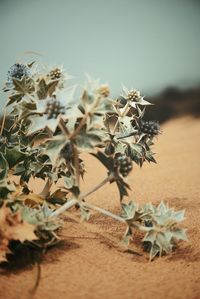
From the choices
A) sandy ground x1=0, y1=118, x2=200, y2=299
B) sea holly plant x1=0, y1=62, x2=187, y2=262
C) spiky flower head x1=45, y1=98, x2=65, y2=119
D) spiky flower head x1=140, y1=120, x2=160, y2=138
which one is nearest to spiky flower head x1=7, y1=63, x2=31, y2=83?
sea holly plant x1=0, y1=62, x2=187, y2=262

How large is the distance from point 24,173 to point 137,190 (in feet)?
3.21

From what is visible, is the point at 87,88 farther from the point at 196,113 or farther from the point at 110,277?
the point at 196,113

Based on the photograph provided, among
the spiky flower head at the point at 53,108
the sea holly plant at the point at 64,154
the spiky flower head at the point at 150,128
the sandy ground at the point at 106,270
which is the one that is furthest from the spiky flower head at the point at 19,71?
the sandy ground at the point at 106,270

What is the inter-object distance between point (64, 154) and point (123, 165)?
0.20 metres

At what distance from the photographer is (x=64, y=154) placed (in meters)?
1.21

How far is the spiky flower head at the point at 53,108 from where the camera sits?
1090 mm

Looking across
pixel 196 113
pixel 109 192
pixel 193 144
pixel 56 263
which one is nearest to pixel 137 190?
pixel 109 192

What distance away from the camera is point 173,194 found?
7.06 ft

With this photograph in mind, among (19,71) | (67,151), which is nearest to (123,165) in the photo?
(67,151)

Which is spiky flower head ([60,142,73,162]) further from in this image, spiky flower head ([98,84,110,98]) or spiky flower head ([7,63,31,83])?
spiky flower head ([7,63,31,83])

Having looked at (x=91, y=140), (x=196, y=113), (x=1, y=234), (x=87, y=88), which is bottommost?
(x=196, y=113)

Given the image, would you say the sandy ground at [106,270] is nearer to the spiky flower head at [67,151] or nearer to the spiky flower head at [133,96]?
the spiky flower head at [67,151]

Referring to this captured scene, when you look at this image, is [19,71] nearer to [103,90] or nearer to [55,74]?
[55,74]

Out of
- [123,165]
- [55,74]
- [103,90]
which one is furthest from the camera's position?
[55,74]
